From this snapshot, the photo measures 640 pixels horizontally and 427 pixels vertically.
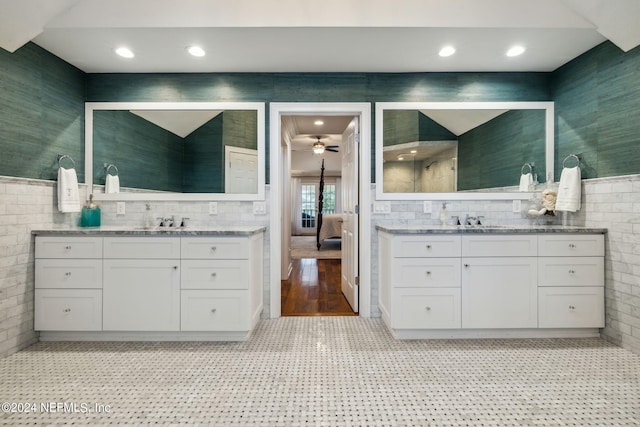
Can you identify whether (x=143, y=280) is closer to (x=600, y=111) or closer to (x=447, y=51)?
(x=447, y=51)

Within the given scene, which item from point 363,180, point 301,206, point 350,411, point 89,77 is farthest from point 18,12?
point 301,206

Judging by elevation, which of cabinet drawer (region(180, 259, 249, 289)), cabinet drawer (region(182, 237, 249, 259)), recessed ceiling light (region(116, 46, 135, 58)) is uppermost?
recessed ceiling light (region(116, 46, 135, 58))

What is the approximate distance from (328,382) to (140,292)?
156cm

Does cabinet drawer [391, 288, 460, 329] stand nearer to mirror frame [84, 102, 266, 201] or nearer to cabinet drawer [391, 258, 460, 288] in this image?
cabinet drawer [391, 258, 460, 288]

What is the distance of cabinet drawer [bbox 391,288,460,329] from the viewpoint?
2477 millimetres

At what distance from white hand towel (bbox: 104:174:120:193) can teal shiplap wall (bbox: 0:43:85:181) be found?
214 millimetres

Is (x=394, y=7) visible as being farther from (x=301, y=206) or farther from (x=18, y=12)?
(x=301, y=206)

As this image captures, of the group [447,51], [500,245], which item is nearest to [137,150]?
[447,51]

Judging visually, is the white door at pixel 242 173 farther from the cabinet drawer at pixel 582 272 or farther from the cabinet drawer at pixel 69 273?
the cabinet drawer at pixel 582 272

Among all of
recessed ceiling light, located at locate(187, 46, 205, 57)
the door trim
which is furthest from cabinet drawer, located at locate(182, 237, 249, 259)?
recessed ceiling light, located at locate(187, 46, 205, 57)

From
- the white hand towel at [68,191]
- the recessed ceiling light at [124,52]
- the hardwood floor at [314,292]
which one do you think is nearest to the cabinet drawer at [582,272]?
the hardwood floor at [314,292]

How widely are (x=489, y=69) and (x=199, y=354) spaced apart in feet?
11.3

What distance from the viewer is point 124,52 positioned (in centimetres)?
260

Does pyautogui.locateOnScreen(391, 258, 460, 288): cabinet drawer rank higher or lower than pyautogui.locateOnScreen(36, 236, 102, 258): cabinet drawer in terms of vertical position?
lower
